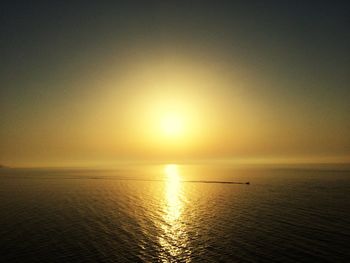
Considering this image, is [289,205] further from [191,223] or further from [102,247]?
[102,247]

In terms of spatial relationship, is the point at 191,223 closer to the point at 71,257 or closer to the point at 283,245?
the point at 283,245

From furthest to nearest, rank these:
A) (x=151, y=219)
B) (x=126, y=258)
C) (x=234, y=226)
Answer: (x=151, y=219), (x=234, y=226), (x=126, y=258)

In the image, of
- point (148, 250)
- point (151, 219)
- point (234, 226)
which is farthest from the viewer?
point (151, 219)

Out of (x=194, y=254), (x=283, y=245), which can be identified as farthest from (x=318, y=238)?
(x=194, y=254)

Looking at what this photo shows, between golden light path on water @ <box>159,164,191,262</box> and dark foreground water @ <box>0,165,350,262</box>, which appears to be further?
golden light path on water @ <box>159,164,191,262</box>

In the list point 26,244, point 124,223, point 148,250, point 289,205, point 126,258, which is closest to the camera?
point 126,258

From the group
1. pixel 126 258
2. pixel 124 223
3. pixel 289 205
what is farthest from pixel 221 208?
pixel 126 258

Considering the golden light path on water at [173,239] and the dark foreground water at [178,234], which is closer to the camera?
the dark foreground water at [178,234]

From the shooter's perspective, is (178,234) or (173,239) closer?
(173,239)

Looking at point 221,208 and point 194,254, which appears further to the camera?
point 221,208
